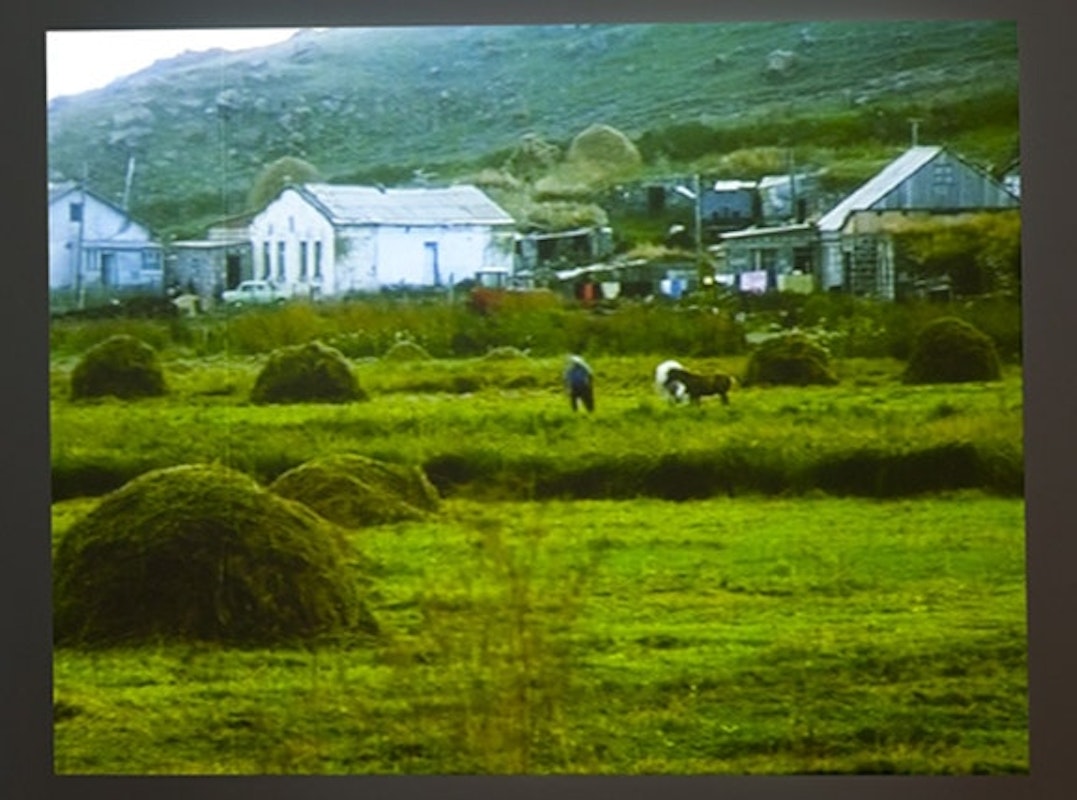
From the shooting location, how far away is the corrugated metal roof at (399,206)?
7.12 metres

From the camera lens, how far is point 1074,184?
22.9 ft

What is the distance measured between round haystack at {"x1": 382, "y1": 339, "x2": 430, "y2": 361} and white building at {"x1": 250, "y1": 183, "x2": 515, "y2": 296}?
0.18 meters

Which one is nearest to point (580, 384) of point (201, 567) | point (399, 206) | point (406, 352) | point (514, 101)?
point (406, 352)

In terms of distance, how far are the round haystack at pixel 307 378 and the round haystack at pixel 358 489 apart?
0.62ft

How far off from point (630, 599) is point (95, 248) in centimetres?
193

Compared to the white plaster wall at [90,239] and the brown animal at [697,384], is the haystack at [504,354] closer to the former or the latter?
the brown animal at [697,384]

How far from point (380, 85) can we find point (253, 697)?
1.87 meters

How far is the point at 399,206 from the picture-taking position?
281 inches

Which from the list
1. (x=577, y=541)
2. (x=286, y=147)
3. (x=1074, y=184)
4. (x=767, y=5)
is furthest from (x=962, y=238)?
(x=286, y=147)

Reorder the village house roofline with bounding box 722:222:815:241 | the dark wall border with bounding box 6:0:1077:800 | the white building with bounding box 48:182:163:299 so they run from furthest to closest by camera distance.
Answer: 1. the white building with bounding box 48:182:163:299
2. the village house roofline with bounding box 722:222:815:241
3. the dark wall border with bounding box 6:0:1077:800

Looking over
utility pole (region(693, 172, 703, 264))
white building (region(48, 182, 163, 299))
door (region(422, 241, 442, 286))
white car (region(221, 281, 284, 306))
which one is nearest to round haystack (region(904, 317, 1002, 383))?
utility pole (region(693, 172, 703, 264))

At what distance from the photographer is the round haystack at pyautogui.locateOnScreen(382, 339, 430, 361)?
711 cm

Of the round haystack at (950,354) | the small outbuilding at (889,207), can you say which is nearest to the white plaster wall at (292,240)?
the small outbuilding at (889,207)

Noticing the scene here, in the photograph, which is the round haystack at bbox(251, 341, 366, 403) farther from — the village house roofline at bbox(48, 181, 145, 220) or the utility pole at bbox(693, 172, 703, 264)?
the utility pole at bbox(693, 172, 703, 264)
